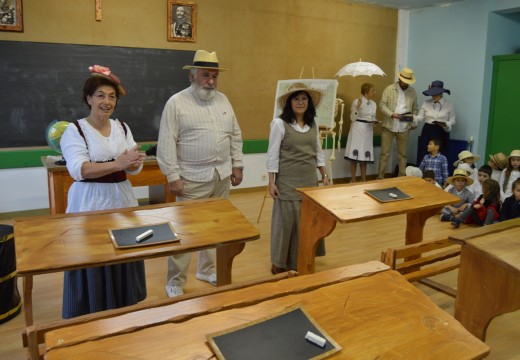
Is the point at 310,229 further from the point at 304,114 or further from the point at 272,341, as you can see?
the point at 272,341

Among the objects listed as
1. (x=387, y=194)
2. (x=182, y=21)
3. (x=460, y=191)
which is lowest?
(x=460, y=191)

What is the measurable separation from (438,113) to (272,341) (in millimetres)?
6202

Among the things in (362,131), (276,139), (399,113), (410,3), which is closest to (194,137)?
(276,139)

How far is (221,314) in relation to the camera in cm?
131

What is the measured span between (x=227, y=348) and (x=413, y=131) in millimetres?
7208

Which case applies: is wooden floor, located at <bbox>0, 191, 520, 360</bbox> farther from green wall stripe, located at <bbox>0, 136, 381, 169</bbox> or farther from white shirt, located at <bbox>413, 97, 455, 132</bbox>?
white shirt, located at <bbox>413, 97, 455, 132</bbox>

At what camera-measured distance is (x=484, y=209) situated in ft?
15.5

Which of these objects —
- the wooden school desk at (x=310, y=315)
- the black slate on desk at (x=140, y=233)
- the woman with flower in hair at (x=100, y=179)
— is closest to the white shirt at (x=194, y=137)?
the woman with flower in hair at (x=100, y=179)

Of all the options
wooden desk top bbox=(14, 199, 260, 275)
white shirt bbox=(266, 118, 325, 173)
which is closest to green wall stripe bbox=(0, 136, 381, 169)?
white shirt bbox=(266, 118, 325, 173)

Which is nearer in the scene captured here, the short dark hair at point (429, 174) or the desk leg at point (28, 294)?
the desk leg at point (28, 294)

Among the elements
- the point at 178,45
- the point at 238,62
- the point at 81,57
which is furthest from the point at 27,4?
the point at 238,62

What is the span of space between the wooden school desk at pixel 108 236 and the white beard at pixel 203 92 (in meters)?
0.82

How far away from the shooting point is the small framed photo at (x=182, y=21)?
5.44 m

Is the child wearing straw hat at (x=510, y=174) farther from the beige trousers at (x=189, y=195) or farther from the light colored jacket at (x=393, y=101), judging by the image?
the beige trousers at (x=189, y=195)
